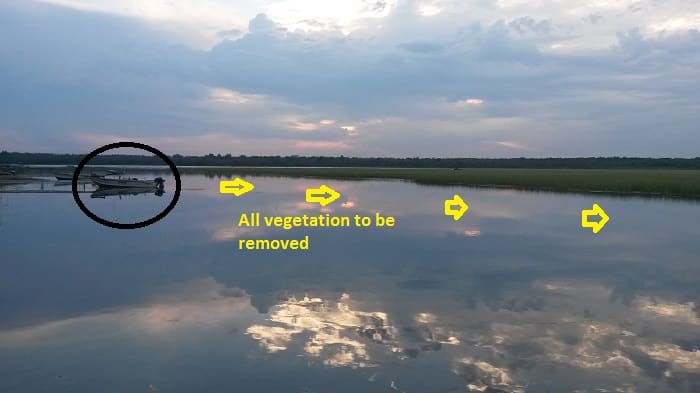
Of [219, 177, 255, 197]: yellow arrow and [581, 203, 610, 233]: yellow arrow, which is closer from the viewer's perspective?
[219, 177, 255, 197]: yellow arrow

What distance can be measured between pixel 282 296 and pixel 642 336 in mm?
7795

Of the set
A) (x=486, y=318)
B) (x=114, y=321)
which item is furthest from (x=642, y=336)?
(x=114, y=321)

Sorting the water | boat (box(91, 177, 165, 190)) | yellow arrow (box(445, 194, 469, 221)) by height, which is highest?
boat (box(91, 177, 165, 190))

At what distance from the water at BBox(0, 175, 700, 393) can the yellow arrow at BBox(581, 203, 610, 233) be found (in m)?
2.78

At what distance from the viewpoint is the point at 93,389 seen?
7.48m

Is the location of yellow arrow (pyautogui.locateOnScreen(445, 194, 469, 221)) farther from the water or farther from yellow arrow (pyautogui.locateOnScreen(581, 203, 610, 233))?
the water

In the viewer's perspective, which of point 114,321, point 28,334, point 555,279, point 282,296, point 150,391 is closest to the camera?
point 150,391

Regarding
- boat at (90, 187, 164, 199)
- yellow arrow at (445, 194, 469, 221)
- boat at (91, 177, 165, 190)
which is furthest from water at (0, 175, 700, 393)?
boat at (90, 187, 164, 199)

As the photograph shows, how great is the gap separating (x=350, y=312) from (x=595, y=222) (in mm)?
20252

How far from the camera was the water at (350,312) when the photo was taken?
797 cm

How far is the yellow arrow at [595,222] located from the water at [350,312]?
2779mm

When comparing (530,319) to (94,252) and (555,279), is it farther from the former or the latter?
(94,252)

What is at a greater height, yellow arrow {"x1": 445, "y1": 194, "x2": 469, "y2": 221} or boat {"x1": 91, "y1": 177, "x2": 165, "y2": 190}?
boat {"x1": 91, "y1": 177, "x2": 165, "y2": 190}

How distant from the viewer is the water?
797cm
